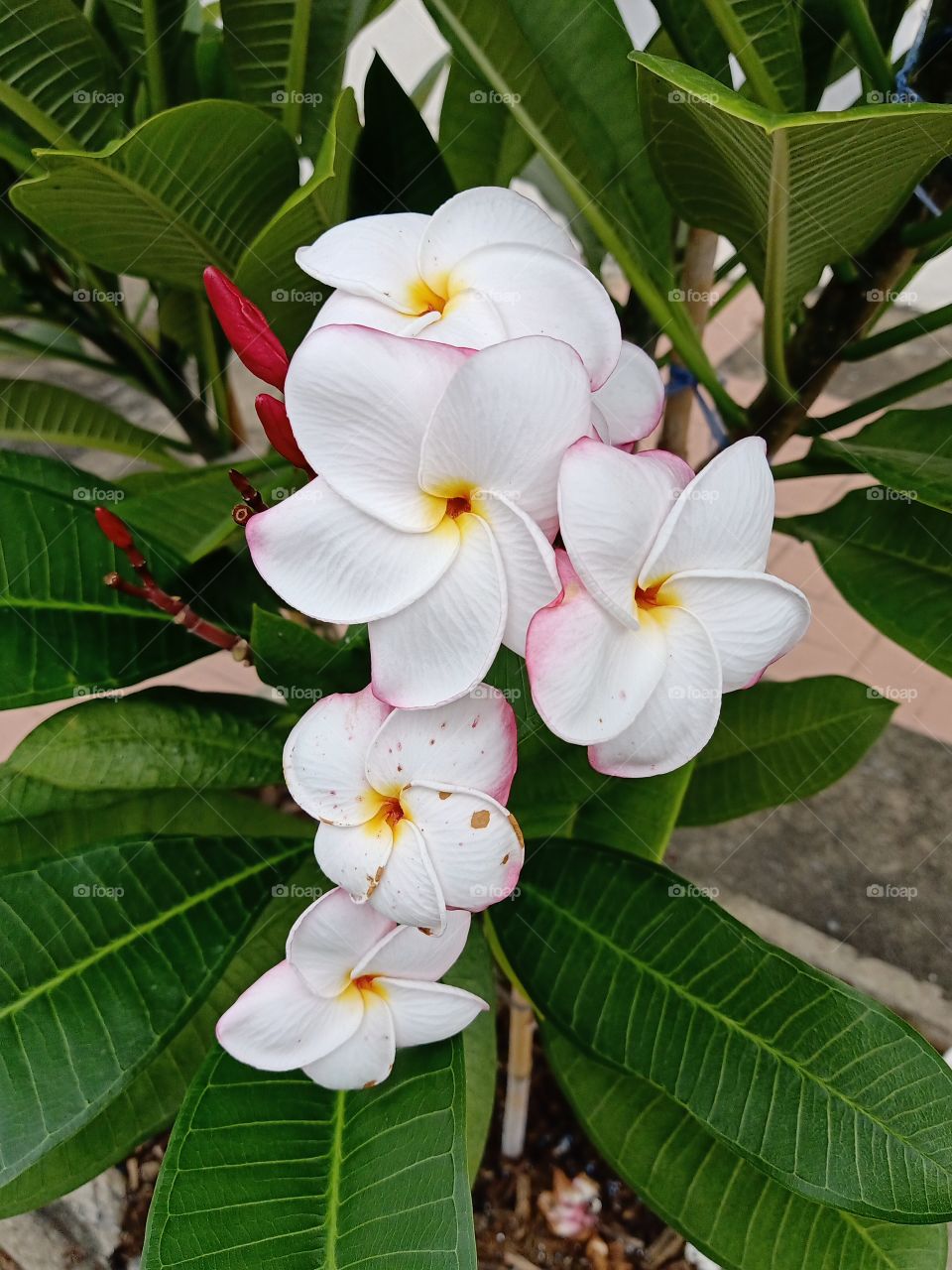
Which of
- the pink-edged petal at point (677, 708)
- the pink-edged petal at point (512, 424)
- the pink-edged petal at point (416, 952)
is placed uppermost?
the pink-edged petal at point (512, 424)

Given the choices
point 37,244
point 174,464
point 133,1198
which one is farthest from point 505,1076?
point 37,244

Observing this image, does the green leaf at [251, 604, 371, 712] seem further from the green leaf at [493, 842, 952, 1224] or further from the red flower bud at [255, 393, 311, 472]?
the green leaf at [493, 842, 952, 1224]

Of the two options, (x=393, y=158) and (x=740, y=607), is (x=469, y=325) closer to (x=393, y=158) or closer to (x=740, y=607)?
(x=740, y=607)

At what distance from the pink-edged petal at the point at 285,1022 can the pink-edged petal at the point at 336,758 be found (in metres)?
0.13

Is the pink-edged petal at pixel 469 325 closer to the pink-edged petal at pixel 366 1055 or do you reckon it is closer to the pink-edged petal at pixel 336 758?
the pink-edged petal at pixel 336 758

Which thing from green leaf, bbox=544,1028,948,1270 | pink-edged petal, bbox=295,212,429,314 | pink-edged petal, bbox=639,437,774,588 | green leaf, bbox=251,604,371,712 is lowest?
green leaf, bbox=544,1028,948,1270

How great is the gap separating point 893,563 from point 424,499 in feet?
1.68

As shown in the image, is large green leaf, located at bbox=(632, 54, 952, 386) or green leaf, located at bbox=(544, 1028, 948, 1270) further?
green leaf, located at bbox=(544, 1028, 948, 1270)

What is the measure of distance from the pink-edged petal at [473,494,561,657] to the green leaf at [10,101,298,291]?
0.37 meters

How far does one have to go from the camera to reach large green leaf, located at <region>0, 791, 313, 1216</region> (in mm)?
747

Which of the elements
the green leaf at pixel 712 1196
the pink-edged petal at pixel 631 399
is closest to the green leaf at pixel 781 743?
the green leaf at pixel 712 1196

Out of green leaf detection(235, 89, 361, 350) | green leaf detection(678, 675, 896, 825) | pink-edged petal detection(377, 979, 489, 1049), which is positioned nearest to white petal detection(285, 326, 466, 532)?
green leaf detection(235, 89, 361, 350)

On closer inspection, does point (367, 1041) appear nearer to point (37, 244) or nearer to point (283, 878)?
point (283, 878)

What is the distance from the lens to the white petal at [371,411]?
→ 16.0 inches
